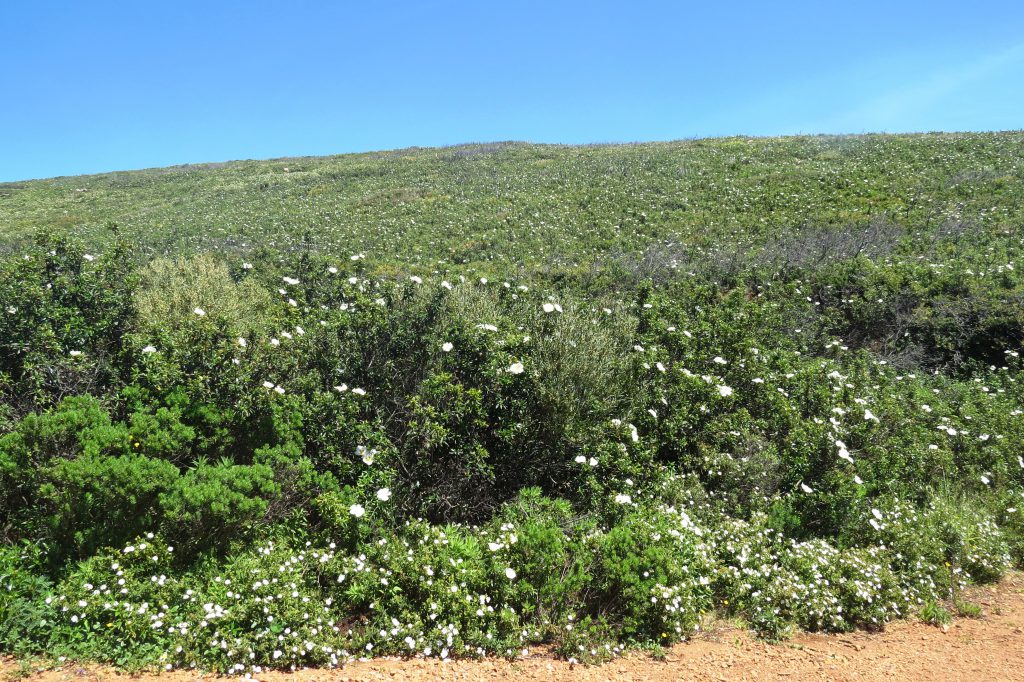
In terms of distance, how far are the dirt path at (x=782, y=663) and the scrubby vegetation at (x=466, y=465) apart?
5.0 inches

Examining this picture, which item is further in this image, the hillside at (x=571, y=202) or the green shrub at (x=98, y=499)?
the hillside at (x=571, y=202)

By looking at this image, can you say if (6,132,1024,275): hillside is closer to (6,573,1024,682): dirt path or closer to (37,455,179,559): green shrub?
(37,455,179,559): green shrub

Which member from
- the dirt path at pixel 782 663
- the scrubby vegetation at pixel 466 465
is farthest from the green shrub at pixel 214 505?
the dirt path at pixel 782 663

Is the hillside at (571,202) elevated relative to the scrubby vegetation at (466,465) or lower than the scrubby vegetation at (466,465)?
elevated

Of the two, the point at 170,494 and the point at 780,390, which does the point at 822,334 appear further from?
the point at 170,494

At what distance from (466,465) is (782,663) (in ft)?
9.41

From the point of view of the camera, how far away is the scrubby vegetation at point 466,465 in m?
3.90

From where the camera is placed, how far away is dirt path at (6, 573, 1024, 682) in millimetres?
3617

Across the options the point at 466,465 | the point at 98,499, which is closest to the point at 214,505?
the point at 98,499

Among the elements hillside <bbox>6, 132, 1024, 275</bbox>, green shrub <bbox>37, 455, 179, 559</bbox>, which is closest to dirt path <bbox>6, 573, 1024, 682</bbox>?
green shrub <bbox>37, 455, 179, 559</bbox>

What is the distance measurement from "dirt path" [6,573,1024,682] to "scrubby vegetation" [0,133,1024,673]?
5.0 inches

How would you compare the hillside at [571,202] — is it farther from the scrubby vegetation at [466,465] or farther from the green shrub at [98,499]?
the green shrub at [98,499]

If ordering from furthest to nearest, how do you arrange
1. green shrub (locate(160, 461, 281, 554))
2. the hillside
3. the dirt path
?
the hillside, green shrub (locate(160, 461, 281, 554)), the dirt path

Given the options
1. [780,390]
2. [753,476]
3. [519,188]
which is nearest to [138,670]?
[753,476]
